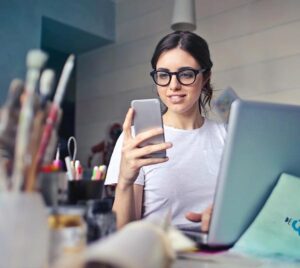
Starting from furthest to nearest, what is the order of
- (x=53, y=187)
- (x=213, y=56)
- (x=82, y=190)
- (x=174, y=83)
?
(x=213, y=56)
(x=174, y=83)
(x=82, y=190)
(x=53, y=187)

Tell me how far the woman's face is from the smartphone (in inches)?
11.9

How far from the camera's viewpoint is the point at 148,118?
778 mm

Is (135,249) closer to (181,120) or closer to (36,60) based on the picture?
(36,60)

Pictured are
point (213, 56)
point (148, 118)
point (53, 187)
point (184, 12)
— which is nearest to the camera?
point (53, 187)

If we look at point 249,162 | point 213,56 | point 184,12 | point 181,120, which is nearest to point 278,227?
point 249,162

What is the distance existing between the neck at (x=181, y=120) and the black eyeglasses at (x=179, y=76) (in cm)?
14

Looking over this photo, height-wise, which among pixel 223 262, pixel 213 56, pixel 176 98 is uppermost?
pixel 213 56

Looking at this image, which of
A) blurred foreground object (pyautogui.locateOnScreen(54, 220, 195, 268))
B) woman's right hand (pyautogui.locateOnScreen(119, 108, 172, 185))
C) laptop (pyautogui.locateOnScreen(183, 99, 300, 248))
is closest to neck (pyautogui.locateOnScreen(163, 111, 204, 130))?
woman's right hand (pyautogui.locateOnScreen(119, 108, 172, 185))

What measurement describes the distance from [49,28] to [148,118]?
2126mm

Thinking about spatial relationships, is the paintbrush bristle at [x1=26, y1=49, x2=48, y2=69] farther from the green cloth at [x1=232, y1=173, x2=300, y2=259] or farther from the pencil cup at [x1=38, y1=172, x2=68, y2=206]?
the green cloth at [x1=232, y1=173, x2=300, y2=259]

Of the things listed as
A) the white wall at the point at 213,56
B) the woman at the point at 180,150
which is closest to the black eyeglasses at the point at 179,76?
the woman at the point at 180,150

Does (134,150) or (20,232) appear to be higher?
(134,150)

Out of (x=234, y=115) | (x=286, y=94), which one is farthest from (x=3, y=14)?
(x=234, y=115)

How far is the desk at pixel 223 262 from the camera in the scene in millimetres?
517
